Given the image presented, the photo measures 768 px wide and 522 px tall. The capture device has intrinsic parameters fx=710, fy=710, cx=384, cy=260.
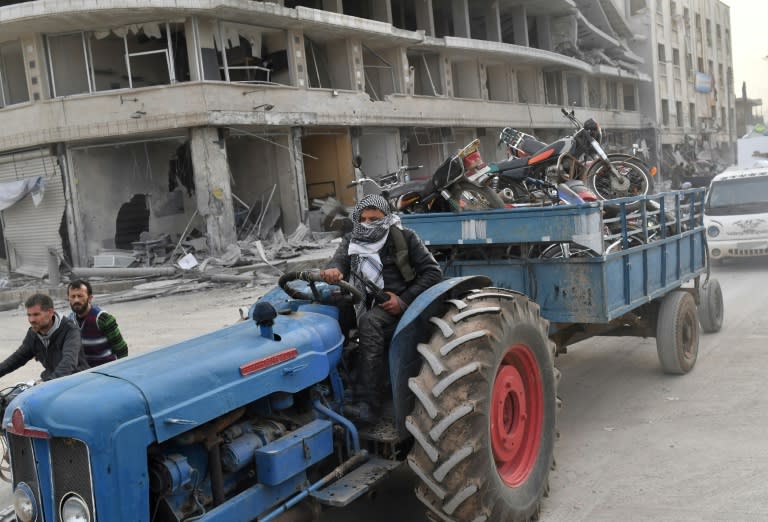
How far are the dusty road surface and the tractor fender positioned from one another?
0.86 m

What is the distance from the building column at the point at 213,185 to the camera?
1944cm

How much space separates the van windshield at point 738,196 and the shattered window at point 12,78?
1895 cm

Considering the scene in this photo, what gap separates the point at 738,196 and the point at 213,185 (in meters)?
13.1

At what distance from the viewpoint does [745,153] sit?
91.0 feet

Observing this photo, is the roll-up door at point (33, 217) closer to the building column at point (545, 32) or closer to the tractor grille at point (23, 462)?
the tractor grille at point (23, 462)

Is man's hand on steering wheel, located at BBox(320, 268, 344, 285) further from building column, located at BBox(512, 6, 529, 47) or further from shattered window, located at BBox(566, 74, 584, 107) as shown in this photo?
shattered window, located at BBox(566, 74, 584, 107)

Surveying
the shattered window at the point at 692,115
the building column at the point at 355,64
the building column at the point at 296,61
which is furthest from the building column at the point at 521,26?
the shattered window at the point at 692,115

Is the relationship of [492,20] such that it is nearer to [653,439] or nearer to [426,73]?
[426,73]

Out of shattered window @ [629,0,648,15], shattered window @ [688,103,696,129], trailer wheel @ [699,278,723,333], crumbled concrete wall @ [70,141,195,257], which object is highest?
shattered window @ [629,0,648,15]

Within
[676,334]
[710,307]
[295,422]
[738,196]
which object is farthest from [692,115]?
[295,422]

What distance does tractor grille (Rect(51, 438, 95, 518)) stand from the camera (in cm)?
280

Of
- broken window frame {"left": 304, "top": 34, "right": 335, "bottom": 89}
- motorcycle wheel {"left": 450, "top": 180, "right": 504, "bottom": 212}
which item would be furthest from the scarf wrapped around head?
broken window frame {"left": 304, "top": 34, "right": 335, "bottom": 89}

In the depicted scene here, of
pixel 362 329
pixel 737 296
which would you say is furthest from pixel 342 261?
pixel 737 296

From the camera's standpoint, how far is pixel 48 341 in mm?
5031
